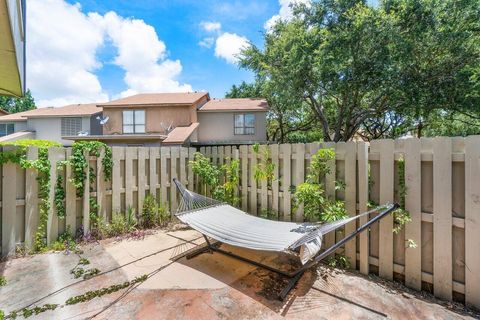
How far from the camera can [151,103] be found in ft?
54.5

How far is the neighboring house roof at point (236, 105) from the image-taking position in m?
Result: 17.0

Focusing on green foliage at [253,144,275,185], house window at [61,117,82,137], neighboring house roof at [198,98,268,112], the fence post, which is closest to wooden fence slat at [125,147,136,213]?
green foliage at [253,144,275,185]

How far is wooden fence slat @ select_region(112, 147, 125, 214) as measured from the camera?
4660 millimetres

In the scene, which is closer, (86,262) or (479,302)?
(479,302)

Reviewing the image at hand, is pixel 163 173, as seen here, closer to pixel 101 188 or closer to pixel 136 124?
pixel 101 188

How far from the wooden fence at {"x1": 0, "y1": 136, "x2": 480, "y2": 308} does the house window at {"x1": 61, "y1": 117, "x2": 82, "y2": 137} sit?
1853 cm

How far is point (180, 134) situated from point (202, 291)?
13337mm

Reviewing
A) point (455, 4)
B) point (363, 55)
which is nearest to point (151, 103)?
point (363, 55)

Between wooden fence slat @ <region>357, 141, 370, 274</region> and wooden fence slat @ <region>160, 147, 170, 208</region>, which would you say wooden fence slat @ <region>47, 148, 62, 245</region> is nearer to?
wooden fence slat @ <region>160, 147, 170, 208</region>

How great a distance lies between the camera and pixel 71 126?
63.5ft

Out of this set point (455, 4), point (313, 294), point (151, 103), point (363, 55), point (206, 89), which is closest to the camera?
point (313, 294)

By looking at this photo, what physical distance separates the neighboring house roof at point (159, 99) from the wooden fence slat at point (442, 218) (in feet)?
50.4

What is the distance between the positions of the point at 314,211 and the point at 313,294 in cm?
118

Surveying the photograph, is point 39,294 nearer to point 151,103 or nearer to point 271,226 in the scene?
point 271,226
